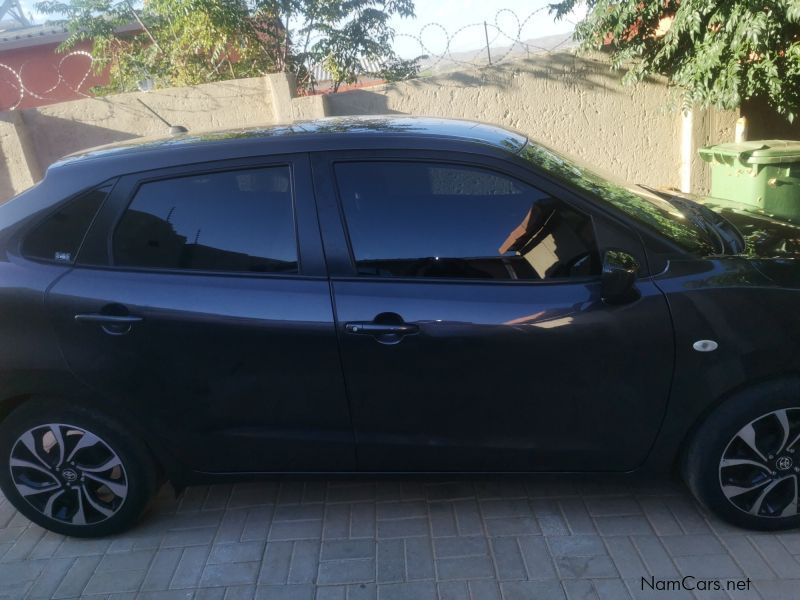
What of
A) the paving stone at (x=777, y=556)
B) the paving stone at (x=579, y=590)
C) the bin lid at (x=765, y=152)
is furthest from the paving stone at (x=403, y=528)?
the bin lid at (x=765, y=152)

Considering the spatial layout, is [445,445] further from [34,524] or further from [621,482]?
[34,524]

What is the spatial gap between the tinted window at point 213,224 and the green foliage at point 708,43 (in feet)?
14.2

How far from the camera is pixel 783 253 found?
2.77 metres

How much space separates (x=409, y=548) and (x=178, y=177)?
71.9 inches

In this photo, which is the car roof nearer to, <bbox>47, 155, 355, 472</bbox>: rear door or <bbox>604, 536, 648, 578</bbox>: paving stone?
<bbox>47, 155, 355, 472</bbox>: rear door

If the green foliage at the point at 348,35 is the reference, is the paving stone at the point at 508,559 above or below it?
below

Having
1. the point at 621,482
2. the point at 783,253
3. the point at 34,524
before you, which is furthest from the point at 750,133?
the point at 34,524

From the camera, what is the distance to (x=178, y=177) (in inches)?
110

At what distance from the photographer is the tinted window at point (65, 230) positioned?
9.26 feet

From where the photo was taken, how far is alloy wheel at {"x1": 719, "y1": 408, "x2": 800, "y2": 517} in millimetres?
2631

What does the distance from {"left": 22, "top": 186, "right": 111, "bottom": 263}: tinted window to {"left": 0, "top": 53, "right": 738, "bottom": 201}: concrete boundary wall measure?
4.67m

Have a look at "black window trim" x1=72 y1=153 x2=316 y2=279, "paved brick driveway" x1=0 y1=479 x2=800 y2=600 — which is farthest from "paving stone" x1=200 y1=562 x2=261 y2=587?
"black window trim" x1=72 y1=153 x2=316 y2=279

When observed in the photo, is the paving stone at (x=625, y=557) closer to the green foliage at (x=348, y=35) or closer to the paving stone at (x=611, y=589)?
the paving stone at (x=611, y=589)

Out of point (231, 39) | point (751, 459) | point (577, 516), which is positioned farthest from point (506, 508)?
point (231, 39)
